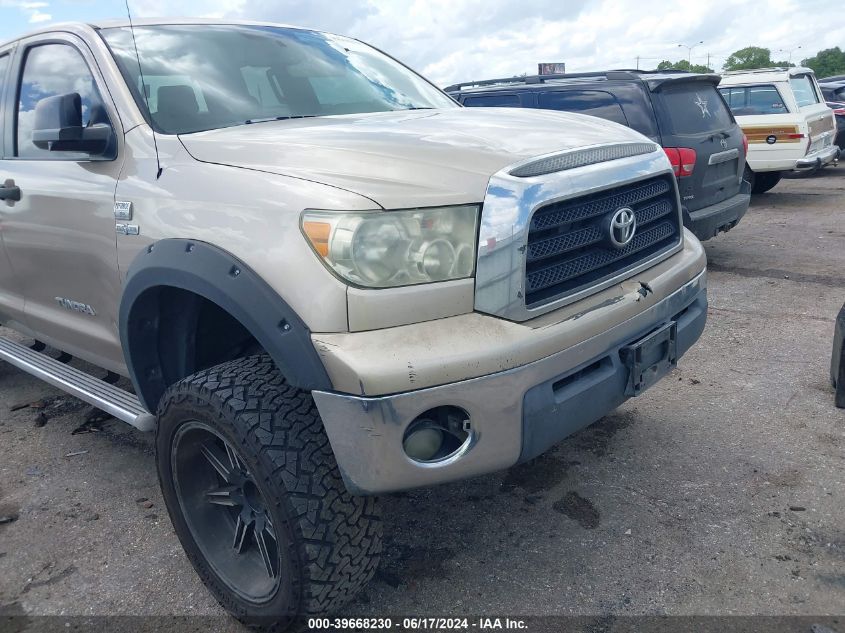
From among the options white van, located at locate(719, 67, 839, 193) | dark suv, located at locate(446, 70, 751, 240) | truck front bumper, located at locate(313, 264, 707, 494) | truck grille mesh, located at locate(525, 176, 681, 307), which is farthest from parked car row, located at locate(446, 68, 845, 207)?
white van, located at locate(719, 67, 839, 193)

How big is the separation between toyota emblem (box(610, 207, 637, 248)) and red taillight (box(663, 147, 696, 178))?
157 inches

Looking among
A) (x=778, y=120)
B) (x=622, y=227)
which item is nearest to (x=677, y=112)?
(x=622, y=227)

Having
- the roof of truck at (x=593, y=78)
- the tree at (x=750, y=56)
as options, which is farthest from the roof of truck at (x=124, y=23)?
the tree at (x=750, y=56)

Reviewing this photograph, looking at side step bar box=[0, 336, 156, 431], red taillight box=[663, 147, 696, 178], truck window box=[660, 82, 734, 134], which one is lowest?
side step bar box=[0, 336, 156, 431]

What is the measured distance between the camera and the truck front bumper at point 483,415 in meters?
1.96

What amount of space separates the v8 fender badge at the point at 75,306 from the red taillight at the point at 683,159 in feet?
15.9

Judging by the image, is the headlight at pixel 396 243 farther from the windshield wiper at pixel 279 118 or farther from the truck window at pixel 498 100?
the truck window at pixel 498 100

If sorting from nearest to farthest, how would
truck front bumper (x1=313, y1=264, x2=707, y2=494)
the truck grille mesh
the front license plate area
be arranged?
1. truck front bumper (x1=313, y1=264, x2=707, y2=494)
2. the truck grille mesh
3. the front license plate area

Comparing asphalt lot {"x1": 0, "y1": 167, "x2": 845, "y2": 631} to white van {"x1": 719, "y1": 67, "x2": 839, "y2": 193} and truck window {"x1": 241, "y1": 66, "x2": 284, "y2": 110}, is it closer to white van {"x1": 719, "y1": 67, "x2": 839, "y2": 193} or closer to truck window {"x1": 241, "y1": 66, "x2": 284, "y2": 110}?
truck window {"x1": 241, "y1": 66, "x2": 284, "y2": 110}

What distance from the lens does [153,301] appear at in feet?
8.61

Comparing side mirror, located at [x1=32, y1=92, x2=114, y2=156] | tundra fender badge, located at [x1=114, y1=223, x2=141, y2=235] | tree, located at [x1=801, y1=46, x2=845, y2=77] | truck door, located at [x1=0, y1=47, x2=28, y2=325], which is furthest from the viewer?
tree, located at [x1=801, y1=46, x2=845, y2=77]

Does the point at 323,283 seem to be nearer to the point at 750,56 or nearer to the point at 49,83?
the point at 49,83

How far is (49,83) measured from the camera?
3369 mm

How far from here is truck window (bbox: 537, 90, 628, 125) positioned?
648 centimetres
